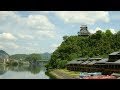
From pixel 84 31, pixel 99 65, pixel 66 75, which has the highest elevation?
pixel 84 31

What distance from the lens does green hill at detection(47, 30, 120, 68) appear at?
26.7 meters

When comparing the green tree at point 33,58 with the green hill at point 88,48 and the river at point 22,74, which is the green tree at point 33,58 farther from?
the green hill at point 88,48

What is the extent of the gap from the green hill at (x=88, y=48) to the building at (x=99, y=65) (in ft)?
6.63

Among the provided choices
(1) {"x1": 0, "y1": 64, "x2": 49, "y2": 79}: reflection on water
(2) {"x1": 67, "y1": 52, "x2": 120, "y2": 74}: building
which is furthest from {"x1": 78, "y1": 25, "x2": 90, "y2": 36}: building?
Result: (2) {"x1": 67, "y1": 52, "x2": 120, "y2": 74}: building

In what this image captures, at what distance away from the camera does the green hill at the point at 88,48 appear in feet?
87.7

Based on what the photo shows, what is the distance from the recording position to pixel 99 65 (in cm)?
2081

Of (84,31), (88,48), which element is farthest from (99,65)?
(84,31)

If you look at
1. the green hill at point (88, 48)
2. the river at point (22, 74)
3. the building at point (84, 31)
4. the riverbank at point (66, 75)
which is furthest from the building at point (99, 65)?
the building at point (84, 31)

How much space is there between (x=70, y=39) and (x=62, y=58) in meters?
3.14

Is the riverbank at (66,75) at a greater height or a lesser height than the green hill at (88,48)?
lesser

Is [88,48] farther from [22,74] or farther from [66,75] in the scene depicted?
[66,75]

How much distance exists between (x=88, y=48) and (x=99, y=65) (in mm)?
7470

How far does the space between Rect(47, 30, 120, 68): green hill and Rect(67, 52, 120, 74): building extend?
6.63 ft
